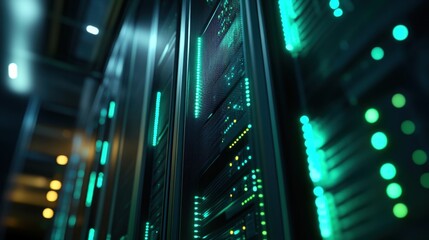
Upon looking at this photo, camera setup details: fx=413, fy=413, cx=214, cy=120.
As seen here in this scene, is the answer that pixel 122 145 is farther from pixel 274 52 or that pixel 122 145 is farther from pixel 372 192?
pixel 372 192

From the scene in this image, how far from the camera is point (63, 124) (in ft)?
22.0

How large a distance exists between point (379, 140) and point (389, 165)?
6cm

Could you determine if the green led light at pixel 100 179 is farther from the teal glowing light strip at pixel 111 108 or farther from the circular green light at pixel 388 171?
the circular green light at pixel 388 171

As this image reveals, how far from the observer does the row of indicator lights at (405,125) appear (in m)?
0.81

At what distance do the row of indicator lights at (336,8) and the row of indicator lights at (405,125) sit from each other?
315 millimetres

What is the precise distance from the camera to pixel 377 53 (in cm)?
95

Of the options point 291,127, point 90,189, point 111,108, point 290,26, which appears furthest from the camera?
point 111,108

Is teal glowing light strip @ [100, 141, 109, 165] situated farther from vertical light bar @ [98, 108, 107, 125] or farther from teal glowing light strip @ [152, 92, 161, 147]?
teal glowing light strip @ [152, 92, 161, 147]

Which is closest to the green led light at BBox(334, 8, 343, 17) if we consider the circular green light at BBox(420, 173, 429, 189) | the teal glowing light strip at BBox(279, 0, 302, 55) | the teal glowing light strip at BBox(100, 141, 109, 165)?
the teal glowing light strip at BBox(279, 0, 302, 55)

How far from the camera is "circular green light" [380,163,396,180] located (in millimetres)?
867

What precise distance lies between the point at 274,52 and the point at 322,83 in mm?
247

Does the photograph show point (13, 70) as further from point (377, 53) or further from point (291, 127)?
point (377, 53)

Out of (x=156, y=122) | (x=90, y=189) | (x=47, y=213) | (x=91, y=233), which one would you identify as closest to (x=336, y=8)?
(x=156, y=122)

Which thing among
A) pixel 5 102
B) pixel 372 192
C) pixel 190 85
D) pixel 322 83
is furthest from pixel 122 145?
pixel 5 102
